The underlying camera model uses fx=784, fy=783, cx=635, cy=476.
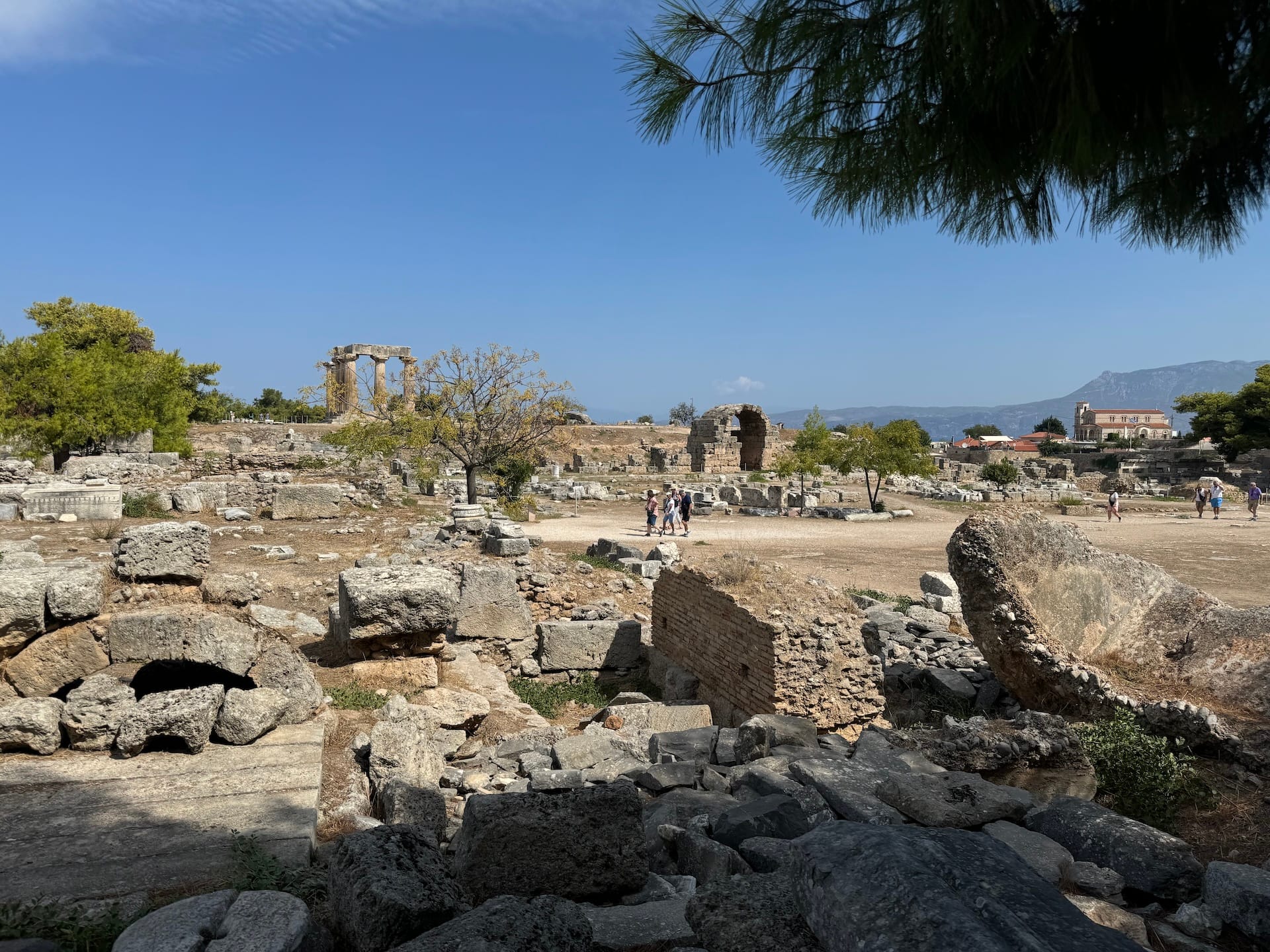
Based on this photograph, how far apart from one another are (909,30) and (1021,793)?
12.8 ft

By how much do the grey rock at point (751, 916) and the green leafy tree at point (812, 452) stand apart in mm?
25748

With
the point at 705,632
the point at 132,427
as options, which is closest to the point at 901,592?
the point at 705,632

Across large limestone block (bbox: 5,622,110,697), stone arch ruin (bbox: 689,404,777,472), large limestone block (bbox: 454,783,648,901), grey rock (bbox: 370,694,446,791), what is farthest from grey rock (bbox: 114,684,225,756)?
stone arch ruin (bbox: 689,404,777,472)

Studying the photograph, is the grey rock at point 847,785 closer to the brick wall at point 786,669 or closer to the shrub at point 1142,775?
the shrub at point 1142,775

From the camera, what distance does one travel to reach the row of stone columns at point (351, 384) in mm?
22516

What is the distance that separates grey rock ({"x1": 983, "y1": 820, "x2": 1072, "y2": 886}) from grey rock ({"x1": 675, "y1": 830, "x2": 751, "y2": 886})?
113cm

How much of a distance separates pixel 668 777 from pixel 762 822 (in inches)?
58.4

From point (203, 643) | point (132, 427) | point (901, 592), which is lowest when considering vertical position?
point (901, 592)

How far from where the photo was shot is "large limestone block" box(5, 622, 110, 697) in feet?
16.8

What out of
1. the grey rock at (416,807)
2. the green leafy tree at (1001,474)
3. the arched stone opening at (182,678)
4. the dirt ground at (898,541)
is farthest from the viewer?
the green leafy tree at (1001,474)

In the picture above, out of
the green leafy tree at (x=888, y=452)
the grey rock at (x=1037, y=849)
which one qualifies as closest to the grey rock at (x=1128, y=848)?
the grey rock at (x=1037, y=849)

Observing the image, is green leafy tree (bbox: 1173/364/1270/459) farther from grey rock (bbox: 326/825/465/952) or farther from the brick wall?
grey rock (bbox: 326/825/465/952)

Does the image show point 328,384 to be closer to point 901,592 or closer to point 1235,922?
point 901,592

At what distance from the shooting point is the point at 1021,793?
4332 millimetres
